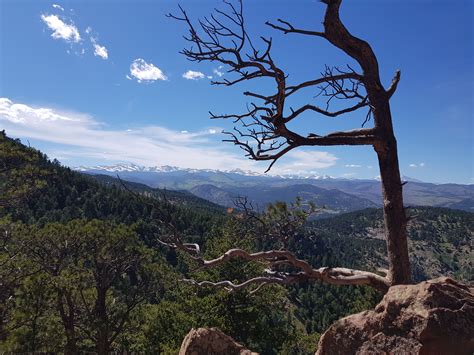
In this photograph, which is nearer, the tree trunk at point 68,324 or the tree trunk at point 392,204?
the tree trunk at point 392,204

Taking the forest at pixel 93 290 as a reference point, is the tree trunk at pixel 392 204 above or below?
above

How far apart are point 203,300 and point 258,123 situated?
17.2 m

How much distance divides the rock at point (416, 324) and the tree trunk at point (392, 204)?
1.52 ft

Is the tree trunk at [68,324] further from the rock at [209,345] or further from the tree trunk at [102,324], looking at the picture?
the rock at [209,345]

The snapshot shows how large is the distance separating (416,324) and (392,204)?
179 centimetres

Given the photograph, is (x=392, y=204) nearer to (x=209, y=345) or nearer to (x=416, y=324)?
(x=416, y=324)

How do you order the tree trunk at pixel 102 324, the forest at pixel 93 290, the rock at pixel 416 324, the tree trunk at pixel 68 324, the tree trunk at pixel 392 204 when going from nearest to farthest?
the rock at pixel 416 324 → the tree trunk at pixel 392 204 → the forest at pixel 93 290 → the tree trunk at pixel 68 324 → the tree trunk at pixel 102 324

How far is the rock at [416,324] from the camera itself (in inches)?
180

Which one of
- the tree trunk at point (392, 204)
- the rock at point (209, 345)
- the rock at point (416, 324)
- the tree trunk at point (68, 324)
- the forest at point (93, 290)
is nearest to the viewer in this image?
the rock at point (416, 324)

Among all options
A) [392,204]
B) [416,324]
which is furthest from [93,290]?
[416,324]

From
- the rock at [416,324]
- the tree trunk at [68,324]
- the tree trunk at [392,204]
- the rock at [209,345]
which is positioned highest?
the tree trunk at [392,204]

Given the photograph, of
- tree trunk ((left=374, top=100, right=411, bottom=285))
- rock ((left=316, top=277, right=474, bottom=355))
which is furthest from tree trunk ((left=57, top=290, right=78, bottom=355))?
tree trunk ((left=374, top=100, right=411, bottom=285))

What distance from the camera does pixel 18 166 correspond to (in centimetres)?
1833

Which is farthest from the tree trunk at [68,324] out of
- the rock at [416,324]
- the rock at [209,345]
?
the rock at [416,324]
